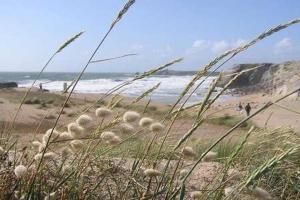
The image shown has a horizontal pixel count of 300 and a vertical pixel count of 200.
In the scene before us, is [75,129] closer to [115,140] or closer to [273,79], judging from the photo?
[115,140]

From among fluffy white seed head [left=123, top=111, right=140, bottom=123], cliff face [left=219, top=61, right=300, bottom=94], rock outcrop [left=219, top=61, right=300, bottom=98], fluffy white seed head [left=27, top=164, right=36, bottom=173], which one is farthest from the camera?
cliff face [left=219, top=61, right=300, bottom=94]

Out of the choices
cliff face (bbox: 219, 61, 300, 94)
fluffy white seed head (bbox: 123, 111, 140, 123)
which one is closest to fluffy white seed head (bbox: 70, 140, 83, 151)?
fluffy white seed head (bbox: 123, 111, 140, 123)

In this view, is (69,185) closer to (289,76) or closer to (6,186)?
(6,186)

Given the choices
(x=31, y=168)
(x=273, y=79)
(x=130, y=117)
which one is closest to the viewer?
(x=130, y=117)

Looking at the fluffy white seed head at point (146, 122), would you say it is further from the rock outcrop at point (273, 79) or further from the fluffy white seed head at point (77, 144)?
the rock outcrop at point (273, 79)

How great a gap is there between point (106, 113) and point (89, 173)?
593 millimetres

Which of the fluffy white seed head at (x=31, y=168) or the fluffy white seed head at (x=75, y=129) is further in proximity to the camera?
the fluffy white seed head at (x=31, y=168)

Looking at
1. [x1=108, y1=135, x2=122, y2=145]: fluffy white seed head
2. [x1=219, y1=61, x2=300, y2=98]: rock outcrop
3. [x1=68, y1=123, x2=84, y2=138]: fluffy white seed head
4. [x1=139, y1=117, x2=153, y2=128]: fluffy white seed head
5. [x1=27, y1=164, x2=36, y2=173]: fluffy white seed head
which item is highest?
[x1=139, y1=117, x2=153, y2=128]: fluffy white seed head

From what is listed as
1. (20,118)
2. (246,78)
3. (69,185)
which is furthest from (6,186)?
(246,78)

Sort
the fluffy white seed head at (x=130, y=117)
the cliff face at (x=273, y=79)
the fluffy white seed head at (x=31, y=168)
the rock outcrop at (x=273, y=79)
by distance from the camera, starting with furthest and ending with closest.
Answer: the cliff face at (x=273, y=79) < the rock outcrop at (x=273, y=79) < the fluffy white seed head at (x=31, y=168) < the fluffy white seed head at (x=130, y=117)

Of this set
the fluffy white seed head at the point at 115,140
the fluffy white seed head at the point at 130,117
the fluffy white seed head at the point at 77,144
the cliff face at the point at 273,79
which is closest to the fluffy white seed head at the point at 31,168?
the fluffy white seed head at the point at 77,144

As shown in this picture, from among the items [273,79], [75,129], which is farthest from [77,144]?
[273,79]

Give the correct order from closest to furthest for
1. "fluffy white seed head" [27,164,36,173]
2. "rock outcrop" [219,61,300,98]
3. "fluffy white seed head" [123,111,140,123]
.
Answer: "fluffy white seed head" [123,111,140,123]
"fluffy white seed head" [27,164,36,173]
"rock outcrop" [219,61,300,98]

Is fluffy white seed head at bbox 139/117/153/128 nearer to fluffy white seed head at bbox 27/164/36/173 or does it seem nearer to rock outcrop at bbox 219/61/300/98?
fluffy white seed head at bbox 27/164/36/173
